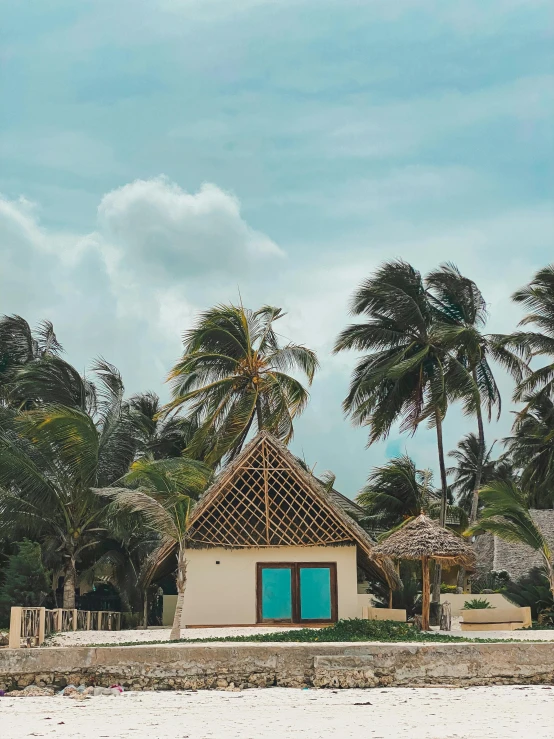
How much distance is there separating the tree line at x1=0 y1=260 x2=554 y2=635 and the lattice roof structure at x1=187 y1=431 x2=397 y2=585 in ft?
3.67

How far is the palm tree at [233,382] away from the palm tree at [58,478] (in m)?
2.89

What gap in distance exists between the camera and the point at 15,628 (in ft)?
41.8

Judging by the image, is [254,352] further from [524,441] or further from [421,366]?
[524,441]

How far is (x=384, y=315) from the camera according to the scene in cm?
2528

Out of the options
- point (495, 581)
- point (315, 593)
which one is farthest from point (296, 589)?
point (495, 581)

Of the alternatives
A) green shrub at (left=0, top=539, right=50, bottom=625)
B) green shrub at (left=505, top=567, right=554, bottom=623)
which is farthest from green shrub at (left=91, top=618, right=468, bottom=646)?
green shrub at (left=505, top=567, right=554, bottom=623)

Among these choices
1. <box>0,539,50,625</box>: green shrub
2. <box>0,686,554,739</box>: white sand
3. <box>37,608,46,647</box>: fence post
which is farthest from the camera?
<box>0,539,50,625</box>: green shrub

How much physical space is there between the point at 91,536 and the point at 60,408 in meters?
3.56

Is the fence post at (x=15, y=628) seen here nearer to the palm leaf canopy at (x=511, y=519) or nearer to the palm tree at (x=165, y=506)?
the palm tree at (x=165, y=506)

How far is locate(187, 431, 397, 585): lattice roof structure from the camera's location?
17281 millimetres

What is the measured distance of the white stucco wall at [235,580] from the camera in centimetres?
1709

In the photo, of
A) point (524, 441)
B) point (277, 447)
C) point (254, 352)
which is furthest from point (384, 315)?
point (524, 441)

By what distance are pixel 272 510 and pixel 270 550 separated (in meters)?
0.78

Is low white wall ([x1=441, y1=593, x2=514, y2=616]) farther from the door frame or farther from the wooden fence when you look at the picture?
the wooden fence
